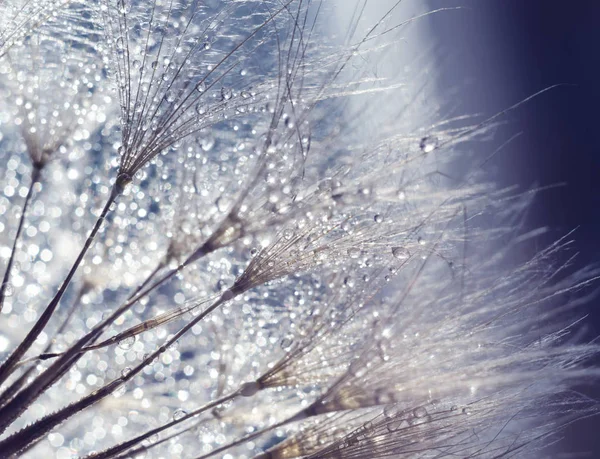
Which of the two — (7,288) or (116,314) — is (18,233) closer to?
(7,288)

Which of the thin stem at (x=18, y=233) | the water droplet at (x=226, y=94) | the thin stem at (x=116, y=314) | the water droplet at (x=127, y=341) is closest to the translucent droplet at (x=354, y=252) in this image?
the thin stem at (x=116, y=314)

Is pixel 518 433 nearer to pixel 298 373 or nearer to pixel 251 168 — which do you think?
pixel 298 373

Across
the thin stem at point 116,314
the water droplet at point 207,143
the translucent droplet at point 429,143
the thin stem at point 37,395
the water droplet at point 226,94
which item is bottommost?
the thin stem at point 37,395

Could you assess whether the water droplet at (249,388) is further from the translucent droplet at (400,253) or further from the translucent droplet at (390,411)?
the translucent droplet at (400,253)

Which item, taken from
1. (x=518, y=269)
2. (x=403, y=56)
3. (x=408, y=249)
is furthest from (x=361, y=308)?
(x=403, y=56)

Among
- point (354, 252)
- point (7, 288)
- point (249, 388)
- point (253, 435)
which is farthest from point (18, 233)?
point (354, 252)

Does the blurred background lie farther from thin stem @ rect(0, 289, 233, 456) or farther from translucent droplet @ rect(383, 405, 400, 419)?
thin stem @ rect(0, 289, 233, 456)
